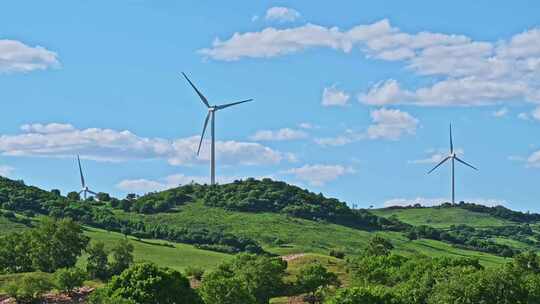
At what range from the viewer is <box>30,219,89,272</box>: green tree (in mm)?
180625

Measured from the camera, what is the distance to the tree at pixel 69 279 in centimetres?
15500

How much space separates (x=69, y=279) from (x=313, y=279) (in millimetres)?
35030

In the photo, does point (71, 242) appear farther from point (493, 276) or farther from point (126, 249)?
point (493, 276)

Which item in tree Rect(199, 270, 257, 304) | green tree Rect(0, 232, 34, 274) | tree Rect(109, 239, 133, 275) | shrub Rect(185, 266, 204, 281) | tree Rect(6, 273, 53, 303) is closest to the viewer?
tree Rect(199, 270, 257, 304)

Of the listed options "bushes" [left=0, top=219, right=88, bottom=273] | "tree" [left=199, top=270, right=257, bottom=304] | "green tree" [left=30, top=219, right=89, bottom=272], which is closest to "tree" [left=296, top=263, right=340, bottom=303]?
"tree" [left=199, top=270, right=257, bottom=304]

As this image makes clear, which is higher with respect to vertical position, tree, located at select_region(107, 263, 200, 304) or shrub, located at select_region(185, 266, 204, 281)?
shrub, located at select_region(185, 266, 204, 281)

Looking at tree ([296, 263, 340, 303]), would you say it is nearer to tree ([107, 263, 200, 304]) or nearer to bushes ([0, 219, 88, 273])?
tree ([107, 263, 200, 304])

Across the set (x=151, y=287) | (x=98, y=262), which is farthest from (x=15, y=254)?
(x=151, y=287)

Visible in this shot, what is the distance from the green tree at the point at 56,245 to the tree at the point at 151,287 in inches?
2032

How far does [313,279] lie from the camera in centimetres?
15838

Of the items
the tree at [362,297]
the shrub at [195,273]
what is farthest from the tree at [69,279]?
the tree at [362,297]

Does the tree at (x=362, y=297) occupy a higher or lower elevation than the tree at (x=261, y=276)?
lower

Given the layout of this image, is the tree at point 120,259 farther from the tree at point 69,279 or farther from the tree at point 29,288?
the tree at point 29,288

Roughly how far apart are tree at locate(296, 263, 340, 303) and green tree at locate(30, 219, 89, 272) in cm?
4293
